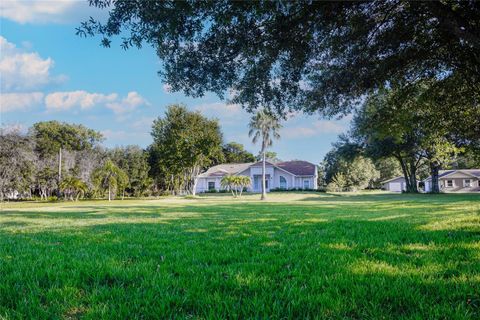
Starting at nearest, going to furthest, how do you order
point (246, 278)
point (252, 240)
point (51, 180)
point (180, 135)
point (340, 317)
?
point (340, 317), point (246, 278), point (252, 240), point (51, 180), point (180, 135)

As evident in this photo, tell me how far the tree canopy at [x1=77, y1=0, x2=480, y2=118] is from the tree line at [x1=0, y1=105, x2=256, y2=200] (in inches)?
1416

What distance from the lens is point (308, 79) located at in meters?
8.01

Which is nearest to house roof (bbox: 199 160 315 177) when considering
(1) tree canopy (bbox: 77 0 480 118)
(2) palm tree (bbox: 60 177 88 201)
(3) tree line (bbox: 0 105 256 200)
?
(3) tree line (bbox: 0 105 256 200)

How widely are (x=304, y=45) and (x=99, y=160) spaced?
52639mm

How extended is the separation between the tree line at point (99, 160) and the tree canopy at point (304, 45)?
35965 millimetres

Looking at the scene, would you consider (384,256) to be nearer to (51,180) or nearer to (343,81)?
(343,81)

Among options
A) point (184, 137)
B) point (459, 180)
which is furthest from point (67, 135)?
point (459, 180)

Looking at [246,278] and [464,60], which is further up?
[464,60]

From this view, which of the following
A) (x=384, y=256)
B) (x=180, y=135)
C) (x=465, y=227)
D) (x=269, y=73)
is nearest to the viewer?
(x=384, y=256)

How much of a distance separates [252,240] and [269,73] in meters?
3.49

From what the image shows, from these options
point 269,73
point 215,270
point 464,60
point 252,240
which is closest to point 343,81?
point 269,73

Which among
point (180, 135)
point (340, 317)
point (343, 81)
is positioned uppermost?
point (180, 135)

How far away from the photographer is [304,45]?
699cm

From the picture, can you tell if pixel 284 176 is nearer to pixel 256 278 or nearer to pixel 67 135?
pixel 67 135
